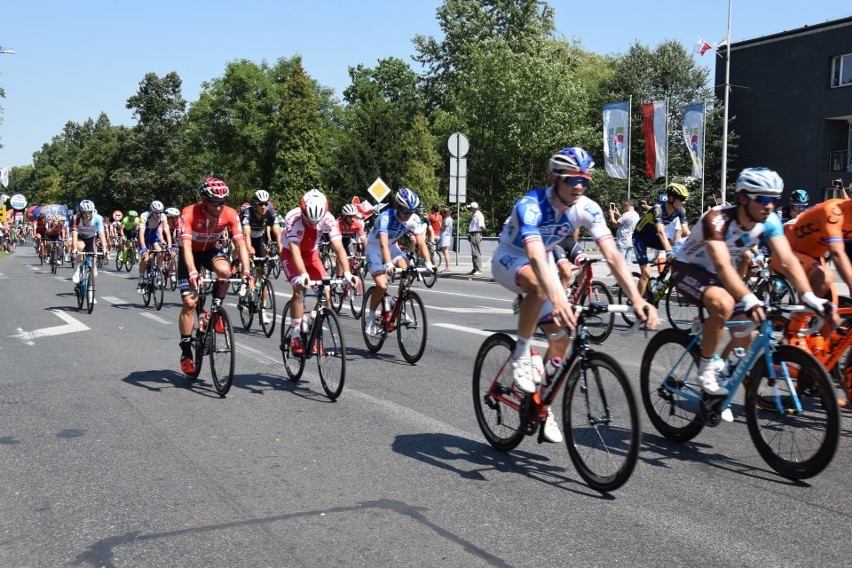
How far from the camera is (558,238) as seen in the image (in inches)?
219

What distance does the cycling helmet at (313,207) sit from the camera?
807 cm

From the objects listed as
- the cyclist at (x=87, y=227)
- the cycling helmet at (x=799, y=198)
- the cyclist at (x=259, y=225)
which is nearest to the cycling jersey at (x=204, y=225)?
the cyclist at (x=259, y=225)

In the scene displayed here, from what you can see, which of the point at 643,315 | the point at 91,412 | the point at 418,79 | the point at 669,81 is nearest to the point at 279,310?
the point at 91,412

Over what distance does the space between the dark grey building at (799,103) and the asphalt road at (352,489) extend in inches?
1512

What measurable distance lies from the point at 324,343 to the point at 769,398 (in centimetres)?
410

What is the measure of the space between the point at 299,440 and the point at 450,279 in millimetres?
20140

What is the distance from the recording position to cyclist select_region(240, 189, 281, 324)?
13.5m

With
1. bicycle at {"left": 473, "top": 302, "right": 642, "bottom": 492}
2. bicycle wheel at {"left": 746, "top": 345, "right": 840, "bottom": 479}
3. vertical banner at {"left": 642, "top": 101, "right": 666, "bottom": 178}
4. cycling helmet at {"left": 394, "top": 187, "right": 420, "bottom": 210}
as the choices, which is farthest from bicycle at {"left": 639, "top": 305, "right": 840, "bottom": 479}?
vertical banner at {"left": 642, "top": 101, "right": 666, "bottom": 178}

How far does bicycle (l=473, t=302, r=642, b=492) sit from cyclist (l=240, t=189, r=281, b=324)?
817 cm

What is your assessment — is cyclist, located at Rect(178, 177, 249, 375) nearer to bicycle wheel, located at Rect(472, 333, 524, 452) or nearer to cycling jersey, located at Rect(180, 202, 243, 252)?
cycling jersey, located at Rect(180, 202, 243, 252)

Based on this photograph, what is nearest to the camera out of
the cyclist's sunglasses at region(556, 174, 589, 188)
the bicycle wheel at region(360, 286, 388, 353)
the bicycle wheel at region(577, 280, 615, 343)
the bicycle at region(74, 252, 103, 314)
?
the cyclist's sunglasses at region(556, 174, 589, 188)

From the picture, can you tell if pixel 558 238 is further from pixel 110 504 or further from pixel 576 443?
pixel 110 504

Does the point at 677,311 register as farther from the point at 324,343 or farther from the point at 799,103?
the point at 799,103

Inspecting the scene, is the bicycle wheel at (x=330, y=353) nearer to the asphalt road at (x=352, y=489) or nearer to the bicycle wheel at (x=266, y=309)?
the asphalt road at (x=352, y=489)
